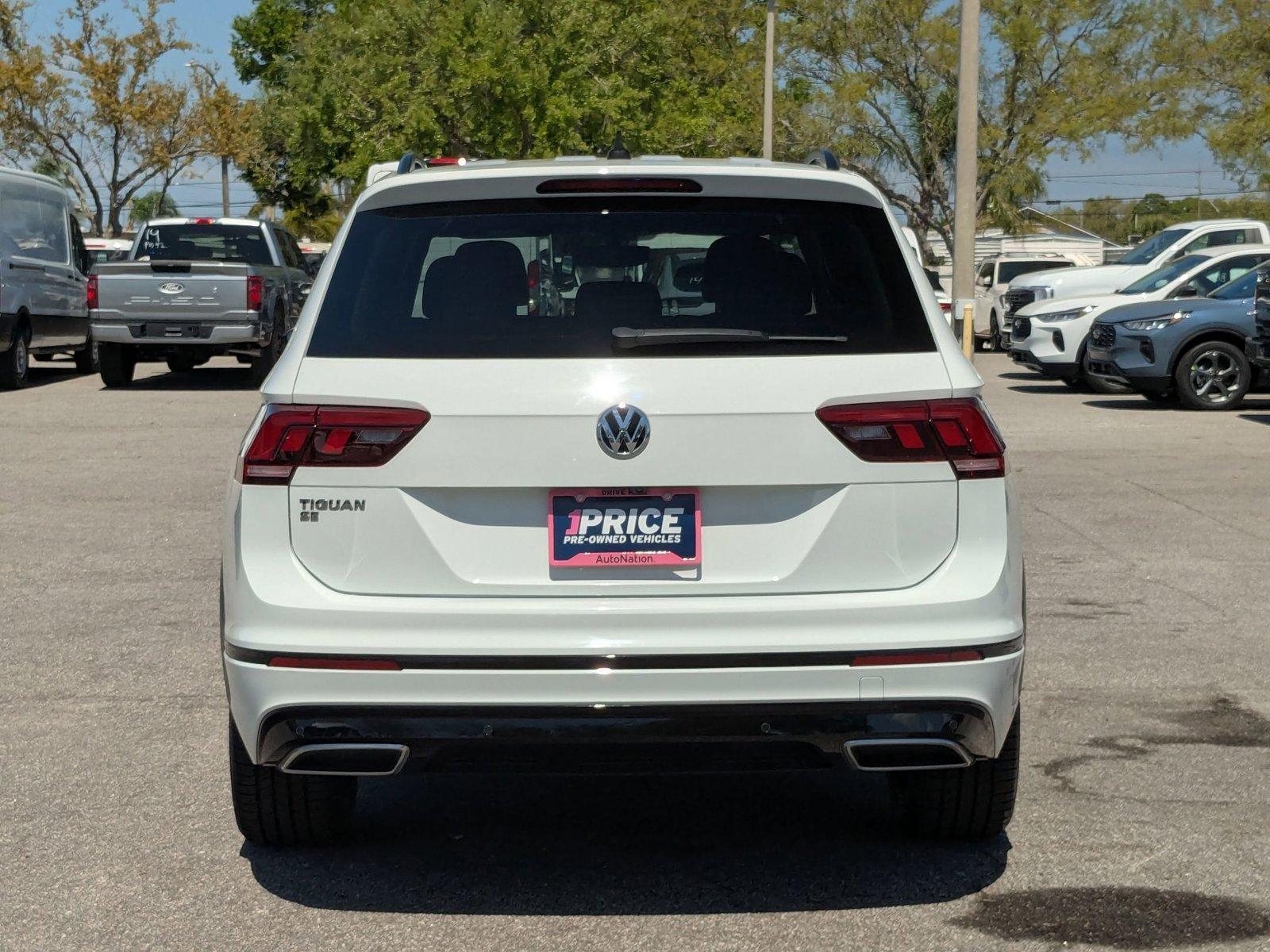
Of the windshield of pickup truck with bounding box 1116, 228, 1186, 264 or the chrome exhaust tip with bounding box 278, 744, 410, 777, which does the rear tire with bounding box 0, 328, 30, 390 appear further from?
the chrome exhaust tip with bounding box 278, 744, 410, 777

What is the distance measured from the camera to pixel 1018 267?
109 feet

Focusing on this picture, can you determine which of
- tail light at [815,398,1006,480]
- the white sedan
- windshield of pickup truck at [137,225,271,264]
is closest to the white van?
windshield of pickup truck at [137,225,271,264]

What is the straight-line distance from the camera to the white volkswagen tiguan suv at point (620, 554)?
3.94 m

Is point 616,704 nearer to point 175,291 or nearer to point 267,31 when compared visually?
point 175,291

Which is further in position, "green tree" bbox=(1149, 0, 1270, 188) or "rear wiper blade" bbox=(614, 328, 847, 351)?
"green tree" bbox=(1149, 0, 1270, 188)

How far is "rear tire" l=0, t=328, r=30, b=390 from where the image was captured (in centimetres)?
2127

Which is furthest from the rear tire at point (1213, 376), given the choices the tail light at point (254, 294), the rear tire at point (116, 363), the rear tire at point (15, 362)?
the rear tire at point (15, 362)

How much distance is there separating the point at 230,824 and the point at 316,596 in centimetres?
127

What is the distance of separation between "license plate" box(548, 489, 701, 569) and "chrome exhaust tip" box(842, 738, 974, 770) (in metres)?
0.55

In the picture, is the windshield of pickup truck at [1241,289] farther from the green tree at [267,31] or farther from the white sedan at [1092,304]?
the green tree at [267,31]

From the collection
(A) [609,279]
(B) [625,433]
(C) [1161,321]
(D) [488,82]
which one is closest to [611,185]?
(A) [609,279]

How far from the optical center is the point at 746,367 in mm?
4027

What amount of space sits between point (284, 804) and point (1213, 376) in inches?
624

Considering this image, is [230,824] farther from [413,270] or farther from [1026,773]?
[1026,773]
